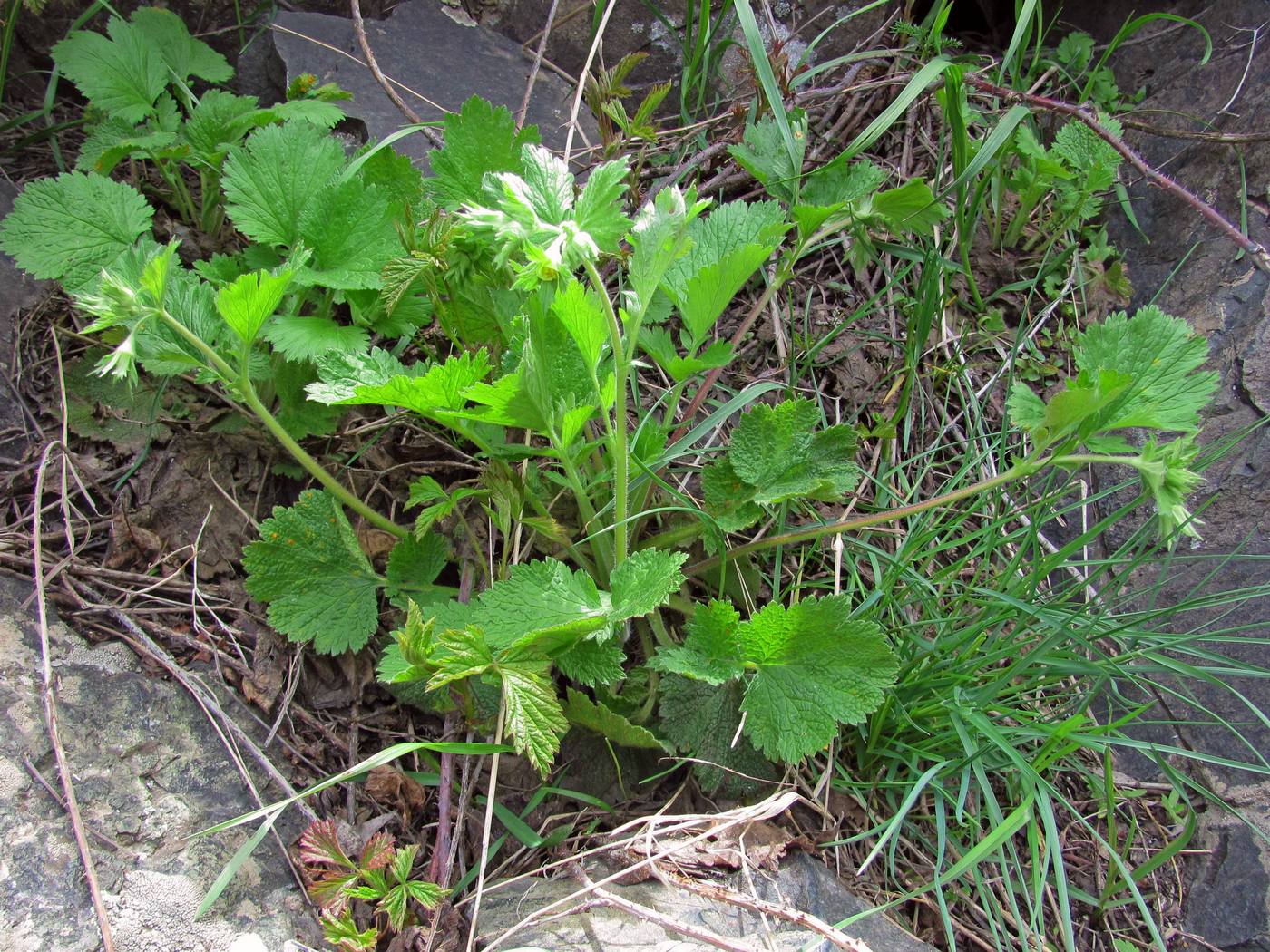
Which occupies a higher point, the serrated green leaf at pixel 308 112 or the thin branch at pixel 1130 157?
→ the thin branch at pixel 1130 157

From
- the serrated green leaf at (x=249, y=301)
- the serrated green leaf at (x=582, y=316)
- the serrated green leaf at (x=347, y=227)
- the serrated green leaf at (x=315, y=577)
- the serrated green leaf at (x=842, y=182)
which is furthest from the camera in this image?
the serrated green leaf at (x=842, y=182)

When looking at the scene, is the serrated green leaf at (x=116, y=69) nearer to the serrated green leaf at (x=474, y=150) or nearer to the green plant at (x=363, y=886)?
the serrated green leaf at (x=474, y=150)

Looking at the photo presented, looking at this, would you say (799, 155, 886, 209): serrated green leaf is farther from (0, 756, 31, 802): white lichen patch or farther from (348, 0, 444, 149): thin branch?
Result: (0, 756, 31, 802): white lichen patch

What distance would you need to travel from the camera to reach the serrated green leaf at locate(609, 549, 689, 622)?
4.70ft

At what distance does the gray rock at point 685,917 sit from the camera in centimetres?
139

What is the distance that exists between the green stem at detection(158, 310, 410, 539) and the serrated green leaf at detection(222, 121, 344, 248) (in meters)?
0.32

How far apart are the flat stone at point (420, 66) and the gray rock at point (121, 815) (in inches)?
54.1

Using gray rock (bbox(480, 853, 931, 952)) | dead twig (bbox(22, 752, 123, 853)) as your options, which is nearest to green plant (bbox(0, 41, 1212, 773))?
gray rock (bbox(480, 853, 931, 952))

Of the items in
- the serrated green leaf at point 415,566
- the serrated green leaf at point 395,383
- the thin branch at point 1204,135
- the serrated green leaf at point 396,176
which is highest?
the thin branch at point 1204,135

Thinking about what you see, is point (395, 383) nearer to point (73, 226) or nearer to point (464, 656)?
point (464, 656)

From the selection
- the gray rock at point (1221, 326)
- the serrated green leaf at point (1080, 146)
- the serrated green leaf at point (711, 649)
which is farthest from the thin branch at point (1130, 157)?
the serrated green leaf at point (711, 649)

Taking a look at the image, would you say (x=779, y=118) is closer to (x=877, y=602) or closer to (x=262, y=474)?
(x=877, y=602)

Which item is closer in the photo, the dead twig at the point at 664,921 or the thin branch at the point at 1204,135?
the dead twig at the point at 664,921

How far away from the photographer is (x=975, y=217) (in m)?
2.23
